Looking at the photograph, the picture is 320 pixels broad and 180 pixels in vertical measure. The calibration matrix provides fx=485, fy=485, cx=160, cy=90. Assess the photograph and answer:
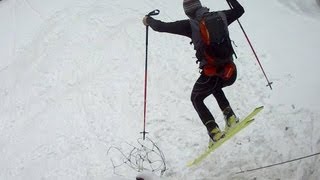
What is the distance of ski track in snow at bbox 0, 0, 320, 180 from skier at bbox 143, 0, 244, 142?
2.32m

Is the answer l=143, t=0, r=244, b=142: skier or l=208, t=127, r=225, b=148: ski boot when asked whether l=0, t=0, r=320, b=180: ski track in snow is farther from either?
l=143, t=0, r=244, b=142: skier

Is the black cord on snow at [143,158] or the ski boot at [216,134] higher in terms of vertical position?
the ski boot at [216,134]

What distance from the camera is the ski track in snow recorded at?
1077cm

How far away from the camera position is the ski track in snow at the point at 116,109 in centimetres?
1077

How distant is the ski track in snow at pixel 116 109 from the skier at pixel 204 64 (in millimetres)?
2318

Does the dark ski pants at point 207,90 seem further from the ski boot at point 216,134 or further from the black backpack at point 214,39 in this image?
the black backpack at point 214,39

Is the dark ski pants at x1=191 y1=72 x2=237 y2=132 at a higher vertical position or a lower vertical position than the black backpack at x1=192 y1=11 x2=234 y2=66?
lower

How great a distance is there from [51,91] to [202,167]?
235 inches

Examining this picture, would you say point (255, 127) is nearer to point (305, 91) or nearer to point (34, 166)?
point (305, 91)

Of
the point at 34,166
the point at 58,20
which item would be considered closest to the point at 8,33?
the point at 58,20

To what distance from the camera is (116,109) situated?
43.7 ft

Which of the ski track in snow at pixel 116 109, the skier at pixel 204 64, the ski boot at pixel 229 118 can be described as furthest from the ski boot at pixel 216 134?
the ski track in snow at pixel 116 109

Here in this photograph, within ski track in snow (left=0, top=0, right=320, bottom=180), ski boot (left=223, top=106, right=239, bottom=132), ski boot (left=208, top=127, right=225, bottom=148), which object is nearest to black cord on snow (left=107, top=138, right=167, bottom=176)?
ski track in snow (left=0, top=0, right=320, bottom=180)

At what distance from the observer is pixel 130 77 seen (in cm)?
1429
